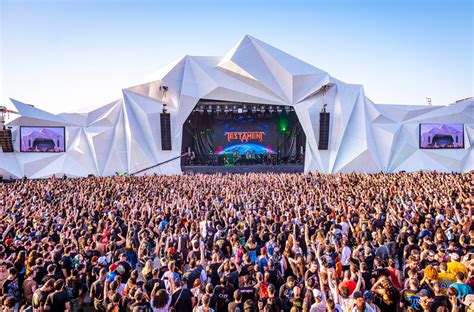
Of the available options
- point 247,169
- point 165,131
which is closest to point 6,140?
point 165,131

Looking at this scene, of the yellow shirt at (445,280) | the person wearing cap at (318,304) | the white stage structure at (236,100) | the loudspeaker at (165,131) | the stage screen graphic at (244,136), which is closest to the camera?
the person wearing cap at (318,304)

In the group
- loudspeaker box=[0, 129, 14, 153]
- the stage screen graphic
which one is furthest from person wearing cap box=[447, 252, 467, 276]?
loudspeaker box=[0, 129, 14, 153]

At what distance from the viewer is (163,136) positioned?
89.2 feet

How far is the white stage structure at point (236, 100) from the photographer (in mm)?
27344

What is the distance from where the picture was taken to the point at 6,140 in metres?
26.3

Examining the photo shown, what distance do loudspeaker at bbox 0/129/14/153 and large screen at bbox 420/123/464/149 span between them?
30580 millimetres

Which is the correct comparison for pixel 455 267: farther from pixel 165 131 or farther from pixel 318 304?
pixel 165 131

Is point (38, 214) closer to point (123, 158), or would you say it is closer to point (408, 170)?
point (123, 158)

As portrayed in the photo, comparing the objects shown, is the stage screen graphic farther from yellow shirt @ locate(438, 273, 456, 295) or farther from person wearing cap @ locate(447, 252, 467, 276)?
yellow shirt @ locate(438, 273, 456, 295)

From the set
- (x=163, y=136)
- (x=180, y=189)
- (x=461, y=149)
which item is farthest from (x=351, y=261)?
(x=461, y=149)

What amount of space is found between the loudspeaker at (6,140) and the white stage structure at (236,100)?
2.15 feet

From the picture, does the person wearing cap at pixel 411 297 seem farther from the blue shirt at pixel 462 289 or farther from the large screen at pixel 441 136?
the large screen at pixel 441 136

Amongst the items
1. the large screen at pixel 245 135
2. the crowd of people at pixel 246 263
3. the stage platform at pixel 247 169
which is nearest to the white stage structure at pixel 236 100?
the stage platform at pixel 247 169

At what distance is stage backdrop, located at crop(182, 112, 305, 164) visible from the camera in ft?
110
